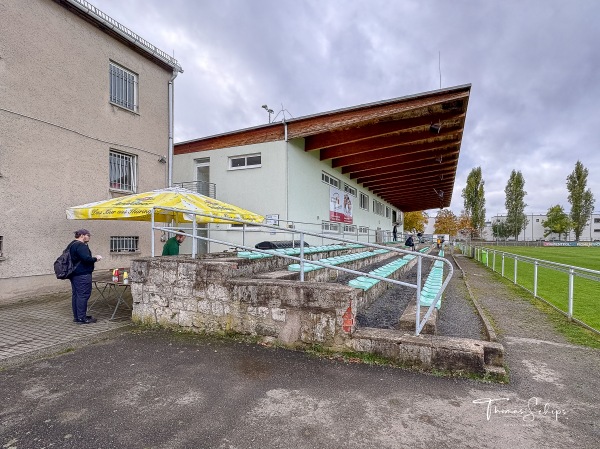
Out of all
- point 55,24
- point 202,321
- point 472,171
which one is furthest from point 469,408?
point 472,171

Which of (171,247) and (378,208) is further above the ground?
(378,208)

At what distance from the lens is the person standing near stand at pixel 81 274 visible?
5.55 metres

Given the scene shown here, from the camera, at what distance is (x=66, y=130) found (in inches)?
342

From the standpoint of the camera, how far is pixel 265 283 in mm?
4375

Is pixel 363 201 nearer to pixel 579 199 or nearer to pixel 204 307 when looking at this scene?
pixel 204 307

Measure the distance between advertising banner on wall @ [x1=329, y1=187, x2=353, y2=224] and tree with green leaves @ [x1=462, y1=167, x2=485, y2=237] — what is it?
4328cm

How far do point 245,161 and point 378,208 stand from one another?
56.5ft

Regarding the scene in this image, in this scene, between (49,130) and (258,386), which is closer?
(258,386)

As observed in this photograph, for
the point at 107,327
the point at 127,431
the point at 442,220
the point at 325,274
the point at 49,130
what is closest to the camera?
the point at 127,431

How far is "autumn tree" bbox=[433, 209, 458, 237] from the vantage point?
173 feet

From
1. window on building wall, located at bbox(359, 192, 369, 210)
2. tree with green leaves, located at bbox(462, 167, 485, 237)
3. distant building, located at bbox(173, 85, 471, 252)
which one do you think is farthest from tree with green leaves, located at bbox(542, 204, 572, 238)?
distant building, located at bbox(173, 85, 471, 252)

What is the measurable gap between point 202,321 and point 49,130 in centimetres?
702

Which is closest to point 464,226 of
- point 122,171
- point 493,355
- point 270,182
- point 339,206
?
point 339,206

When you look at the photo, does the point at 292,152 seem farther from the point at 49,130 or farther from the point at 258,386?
the point at 258,386
